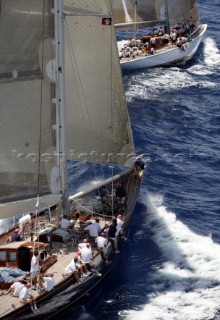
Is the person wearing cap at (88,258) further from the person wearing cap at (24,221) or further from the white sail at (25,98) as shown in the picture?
the person wearing cap at (24,221)

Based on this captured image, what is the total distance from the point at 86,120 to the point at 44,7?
8275 millimetres

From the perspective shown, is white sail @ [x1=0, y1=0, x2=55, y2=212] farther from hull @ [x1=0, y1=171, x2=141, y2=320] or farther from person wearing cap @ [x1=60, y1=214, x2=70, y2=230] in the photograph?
hull @ [x1=0, y1=171, x2=141, y2=320]

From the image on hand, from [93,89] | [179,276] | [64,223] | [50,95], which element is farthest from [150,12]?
[50,95]

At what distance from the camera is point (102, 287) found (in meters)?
44.6

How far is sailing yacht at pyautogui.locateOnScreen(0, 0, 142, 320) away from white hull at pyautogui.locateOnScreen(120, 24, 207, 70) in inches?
1327

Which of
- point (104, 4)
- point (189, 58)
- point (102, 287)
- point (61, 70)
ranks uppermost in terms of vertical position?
point (104, 4)

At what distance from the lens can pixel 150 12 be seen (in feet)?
279

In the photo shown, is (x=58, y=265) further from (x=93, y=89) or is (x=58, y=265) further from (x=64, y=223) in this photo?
(x=93, y=89)

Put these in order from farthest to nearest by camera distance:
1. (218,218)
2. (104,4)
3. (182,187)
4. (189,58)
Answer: (189,58), (182,187), (218,218), (104,4)

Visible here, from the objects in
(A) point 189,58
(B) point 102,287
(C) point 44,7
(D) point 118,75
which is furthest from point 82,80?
(A) point 189,58

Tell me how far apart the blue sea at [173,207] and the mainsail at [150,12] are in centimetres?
536

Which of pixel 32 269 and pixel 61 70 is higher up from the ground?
pixel 61 70

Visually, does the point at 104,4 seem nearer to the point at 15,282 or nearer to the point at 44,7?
the point at 44,7

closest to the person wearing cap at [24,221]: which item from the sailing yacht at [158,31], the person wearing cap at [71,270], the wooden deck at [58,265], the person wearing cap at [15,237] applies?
the person wearing cap at [15,237]
